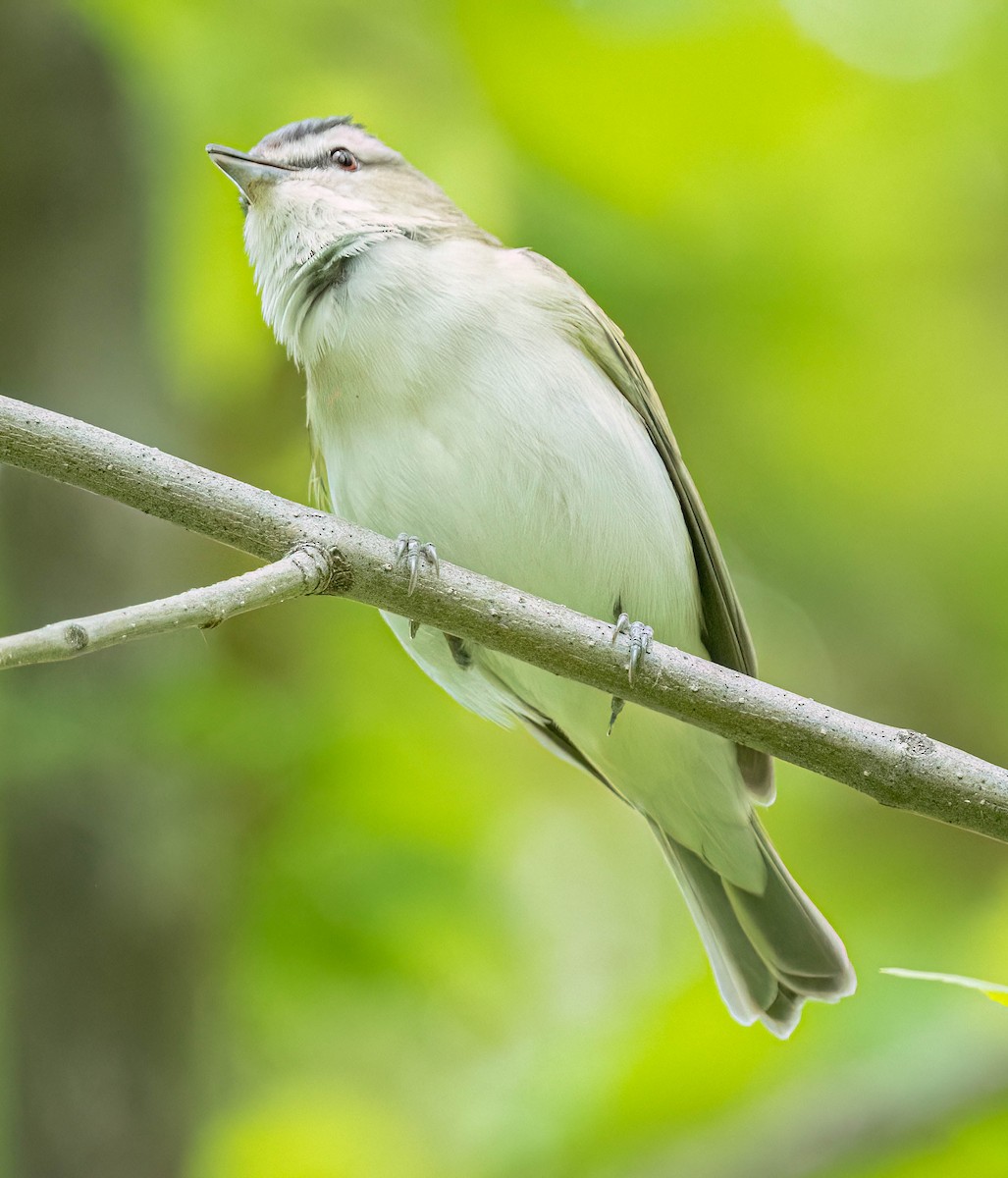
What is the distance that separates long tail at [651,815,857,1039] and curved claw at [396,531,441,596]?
1715 millimetres

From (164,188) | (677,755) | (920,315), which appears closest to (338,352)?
(164,188)

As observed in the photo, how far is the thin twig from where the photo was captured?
1.89m

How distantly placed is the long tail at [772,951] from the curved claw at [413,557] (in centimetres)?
171

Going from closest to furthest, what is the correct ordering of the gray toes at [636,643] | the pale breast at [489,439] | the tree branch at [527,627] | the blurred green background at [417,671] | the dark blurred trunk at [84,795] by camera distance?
the tree branch at [527,627], the gray toes at [636,643], the pale breast at [489,439], the blurred green background at [417,671], the dark blurred trunk at [84,795]

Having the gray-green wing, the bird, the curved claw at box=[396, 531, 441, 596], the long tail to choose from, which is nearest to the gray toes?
the curved claw at box=[396, 531, 441, 596]

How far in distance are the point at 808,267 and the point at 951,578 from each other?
3.67 feet

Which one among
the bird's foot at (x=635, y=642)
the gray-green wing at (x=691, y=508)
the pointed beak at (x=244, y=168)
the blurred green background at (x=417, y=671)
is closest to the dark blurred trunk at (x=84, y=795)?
the blurred green background at (x=417, y=671)

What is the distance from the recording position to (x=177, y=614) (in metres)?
2.09

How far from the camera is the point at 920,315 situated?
470 centimetres

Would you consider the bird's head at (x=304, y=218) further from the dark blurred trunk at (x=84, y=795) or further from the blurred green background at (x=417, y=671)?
the dark blurred trunk at (x=84, y=795)

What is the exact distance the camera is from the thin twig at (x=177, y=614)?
6.21 feet

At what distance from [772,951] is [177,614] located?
2.45 m

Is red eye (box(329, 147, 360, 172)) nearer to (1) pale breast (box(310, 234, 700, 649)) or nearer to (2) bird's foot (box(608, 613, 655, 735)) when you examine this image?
(1) pale breast (box(310, 234, 700, 649))

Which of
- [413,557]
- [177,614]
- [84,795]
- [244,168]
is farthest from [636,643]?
[84,795]
